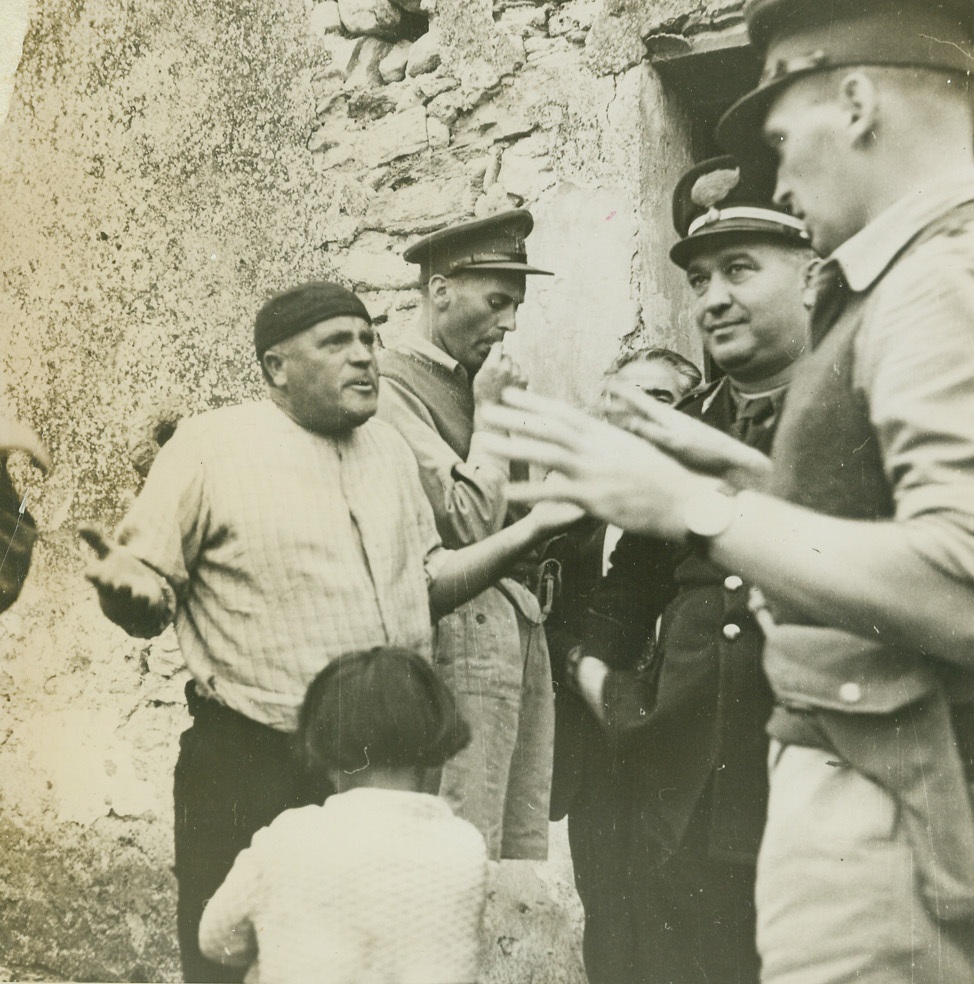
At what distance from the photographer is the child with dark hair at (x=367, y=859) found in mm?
3225

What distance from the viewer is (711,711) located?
126 inches

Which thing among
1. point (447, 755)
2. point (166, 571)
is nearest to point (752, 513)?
point (447, 755)

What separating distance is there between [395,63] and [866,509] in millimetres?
1875

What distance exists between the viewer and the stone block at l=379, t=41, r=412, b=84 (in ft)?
12.5

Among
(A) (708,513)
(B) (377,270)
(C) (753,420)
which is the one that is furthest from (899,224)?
(B) (377,270)

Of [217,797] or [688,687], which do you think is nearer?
[688,687]

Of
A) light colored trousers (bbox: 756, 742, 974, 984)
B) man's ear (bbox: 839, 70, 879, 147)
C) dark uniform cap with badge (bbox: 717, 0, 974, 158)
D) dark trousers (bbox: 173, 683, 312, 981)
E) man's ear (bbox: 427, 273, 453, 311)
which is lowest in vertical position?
light colored trousers (bbox: 756, 742, 974, 984)

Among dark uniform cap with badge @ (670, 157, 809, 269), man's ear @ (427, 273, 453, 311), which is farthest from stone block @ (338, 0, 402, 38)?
dark uniform cap with badge @ (670, 157, 809, 269)

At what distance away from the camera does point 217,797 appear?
3662 millimetres

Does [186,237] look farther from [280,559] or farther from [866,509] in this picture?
[866,509]

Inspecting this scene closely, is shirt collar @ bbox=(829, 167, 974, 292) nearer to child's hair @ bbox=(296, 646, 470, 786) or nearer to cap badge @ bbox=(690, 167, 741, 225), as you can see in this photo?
cap badge @ bbox=(690, 167, 741, 225)

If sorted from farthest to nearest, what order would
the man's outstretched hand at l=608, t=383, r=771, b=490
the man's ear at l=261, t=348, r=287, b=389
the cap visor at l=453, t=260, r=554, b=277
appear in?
the man's ear at l=261, t=348, r=287, b=389 → the cap visor at l=453, t=260, r=554, b=277 → the man's outstretched hand at l=608, t=383, r=771, b=490

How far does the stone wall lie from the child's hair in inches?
17.1

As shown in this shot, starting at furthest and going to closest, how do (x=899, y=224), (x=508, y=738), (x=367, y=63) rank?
(x=367, y=63) → (x=508, y=738) → (x=899, y=224)
